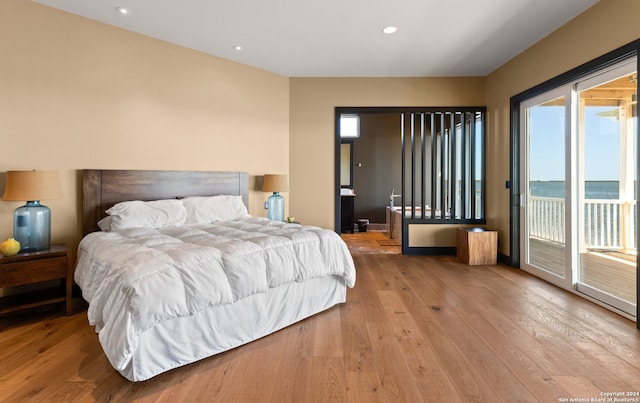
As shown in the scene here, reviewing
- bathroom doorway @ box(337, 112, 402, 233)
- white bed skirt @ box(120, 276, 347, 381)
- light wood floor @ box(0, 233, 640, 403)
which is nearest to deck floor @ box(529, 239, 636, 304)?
light wood floor @ box(0, 233, 640, 403)

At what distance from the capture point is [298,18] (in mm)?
3174

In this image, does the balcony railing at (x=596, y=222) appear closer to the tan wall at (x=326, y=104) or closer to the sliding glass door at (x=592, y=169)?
the sliding glass door at (x=592, y=169)

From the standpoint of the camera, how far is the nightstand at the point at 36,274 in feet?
7.70

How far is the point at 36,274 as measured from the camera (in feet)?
8.08

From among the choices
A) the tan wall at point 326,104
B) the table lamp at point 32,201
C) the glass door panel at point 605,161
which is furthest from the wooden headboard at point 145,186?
the glass door panel at point 605,161

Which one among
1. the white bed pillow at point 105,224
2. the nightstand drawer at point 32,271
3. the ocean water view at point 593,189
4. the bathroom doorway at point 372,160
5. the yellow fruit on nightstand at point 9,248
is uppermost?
the bathroom doorway at point 372,160

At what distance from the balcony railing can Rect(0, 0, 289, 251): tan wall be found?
3.92m

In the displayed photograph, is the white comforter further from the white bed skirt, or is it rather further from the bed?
the white bed skirt

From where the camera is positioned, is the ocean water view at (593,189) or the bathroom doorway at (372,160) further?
the bathroom doorway at (372,160)

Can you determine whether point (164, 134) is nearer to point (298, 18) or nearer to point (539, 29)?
point (298, 18)

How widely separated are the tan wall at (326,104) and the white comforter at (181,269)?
194 centimetres

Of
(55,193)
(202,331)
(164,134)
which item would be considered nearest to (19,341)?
(55,193)

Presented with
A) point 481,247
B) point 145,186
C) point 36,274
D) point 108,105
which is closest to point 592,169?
point 481,247

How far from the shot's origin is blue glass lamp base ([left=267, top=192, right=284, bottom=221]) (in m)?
4.40
